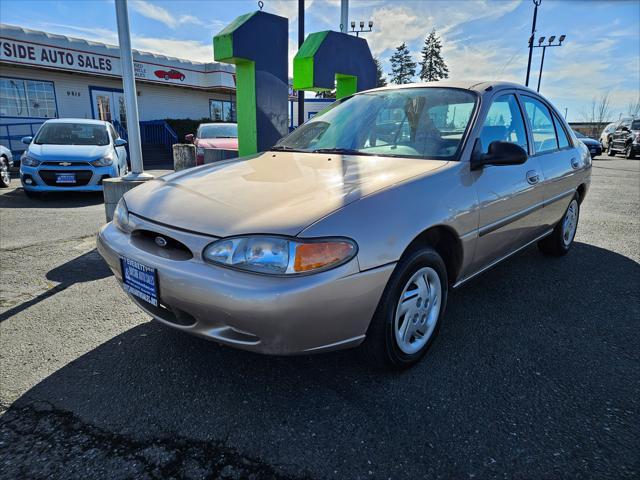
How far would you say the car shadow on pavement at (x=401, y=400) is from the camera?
1819mm

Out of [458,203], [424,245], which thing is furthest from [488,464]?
[458,203]

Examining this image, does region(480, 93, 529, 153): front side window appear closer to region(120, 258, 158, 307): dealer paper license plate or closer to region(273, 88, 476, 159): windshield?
region(273, 88, 476, 159): windshield

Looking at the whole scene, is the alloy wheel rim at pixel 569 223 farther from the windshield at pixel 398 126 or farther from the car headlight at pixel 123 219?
the car headlight at pixel 123 219

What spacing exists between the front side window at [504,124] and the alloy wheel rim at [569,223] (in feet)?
4.67

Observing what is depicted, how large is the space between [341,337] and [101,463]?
1.10 metres

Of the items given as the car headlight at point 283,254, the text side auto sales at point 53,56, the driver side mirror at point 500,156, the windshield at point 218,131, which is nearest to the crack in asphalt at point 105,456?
the car headlight at point 283,254

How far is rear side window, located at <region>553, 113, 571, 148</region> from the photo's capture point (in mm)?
4074

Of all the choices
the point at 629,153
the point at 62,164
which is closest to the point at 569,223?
the point at 62,164

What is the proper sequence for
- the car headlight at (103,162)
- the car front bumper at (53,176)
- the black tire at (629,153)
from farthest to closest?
the black tire at (629,153) < the car headlight at (103,162) < the car front bumper at (53,176)

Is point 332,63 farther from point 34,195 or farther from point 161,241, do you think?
point 34,195

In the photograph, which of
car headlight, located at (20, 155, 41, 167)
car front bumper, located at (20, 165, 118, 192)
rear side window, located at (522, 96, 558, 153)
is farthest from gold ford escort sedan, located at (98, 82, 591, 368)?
car headlight, located at (20, 155, 41, 167)

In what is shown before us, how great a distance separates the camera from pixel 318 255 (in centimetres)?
184

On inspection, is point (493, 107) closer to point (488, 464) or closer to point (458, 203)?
point (458, 203)

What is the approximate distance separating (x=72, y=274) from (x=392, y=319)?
10.2ft
